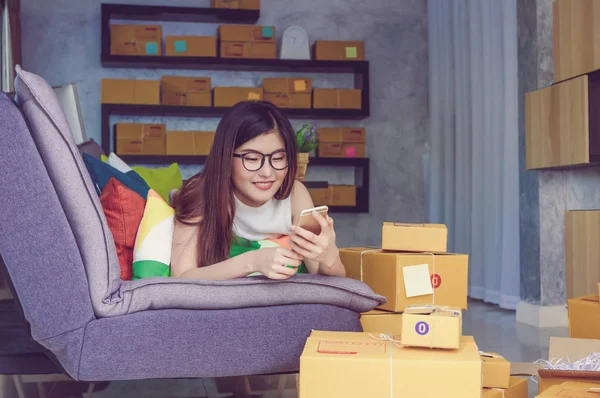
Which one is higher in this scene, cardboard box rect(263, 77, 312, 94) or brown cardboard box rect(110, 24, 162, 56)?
brown cardboard box rect(110, 24, 162, 56)

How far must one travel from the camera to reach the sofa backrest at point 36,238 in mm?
1466

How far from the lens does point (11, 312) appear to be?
6.32 ft

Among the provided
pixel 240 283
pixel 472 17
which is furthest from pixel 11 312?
pixel 472 17

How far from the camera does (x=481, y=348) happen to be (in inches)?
121

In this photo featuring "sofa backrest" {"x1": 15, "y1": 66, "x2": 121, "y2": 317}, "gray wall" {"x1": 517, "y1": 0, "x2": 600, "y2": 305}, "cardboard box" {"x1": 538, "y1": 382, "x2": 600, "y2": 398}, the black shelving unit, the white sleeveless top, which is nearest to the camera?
"cardboard box" {"x1": 538, "y1": 382, "x2": 600, "y2": 398}

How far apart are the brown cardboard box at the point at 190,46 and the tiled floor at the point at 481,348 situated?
2.71m

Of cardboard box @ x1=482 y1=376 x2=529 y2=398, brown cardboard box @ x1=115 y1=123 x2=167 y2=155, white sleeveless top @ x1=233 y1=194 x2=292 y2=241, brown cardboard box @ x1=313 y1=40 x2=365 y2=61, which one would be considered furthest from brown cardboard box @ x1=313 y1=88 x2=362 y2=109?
cardboard box @ x1=482 y1=376 x2=529 y2=398

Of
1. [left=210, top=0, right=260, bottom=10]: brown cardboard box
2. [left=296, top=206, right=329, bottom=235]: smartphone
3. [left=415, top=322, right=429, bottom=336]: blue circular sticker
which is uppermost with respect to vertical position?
[left=210, top=0, right=260, bottom=10]: brown cardboard box

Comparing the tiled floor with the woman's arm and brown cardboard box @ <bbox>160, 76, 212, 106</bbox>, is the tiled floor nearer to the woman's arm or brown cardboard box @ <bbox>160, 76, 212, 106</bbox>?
the woman's arm

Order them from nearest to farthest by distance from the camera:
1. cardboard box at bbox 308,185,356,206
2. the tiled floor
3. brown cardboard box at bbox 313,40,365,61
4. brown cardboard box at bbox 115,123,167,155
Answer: the tiled floor
brown cardboard box at bbox 115,123,167,155
cardboard box at bbox 308,185,356,206
brown cardboard box at bbox 313,40,365,61

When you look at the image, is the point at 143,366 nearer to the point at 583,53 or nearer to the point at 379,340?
the point at 379,340

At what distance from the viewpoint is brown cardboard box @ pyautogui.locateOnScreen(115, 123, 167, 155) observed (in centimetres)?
524

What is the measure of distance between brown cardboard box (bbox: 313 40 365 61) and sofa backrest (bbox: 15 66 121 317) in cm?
424

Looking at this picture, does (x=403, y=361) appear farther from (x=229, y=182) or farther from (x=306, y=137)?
(x=306, y=137)
